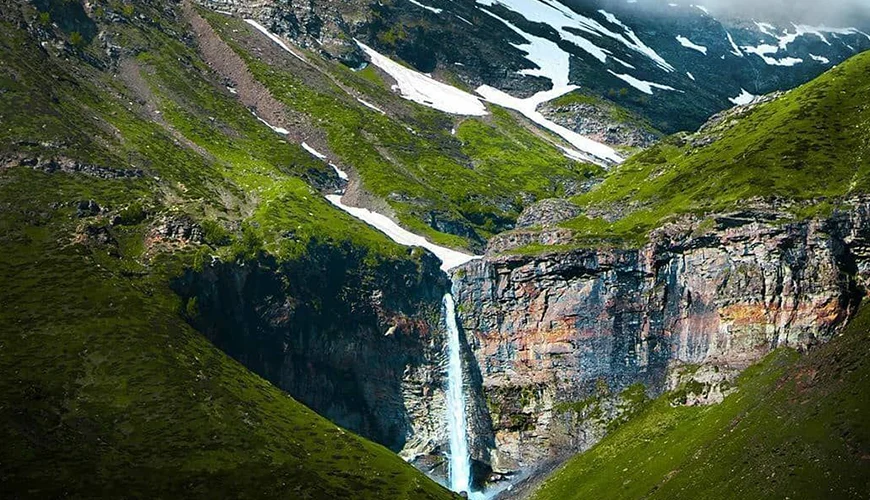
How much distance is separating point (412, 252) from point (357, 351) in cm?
2490

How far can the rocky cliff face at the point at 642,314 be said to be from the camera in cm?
12556

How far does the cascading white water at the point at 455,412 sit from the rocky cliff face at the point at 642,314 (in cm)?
290

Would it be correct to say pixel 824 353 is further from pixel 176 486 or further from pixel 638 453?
pixel 176 486

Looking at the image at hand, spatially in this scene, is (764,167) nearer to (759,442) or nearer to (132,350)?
(759,442)

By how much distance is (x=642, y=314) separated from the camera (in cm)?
13975

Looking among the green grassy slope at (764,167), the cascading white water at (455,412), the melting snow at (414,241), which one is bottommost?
the cascading white water at (455,412)

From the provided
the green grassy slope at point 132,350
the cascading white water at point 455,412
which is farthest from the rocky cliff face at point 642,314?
the green grassy slope at point 132,350

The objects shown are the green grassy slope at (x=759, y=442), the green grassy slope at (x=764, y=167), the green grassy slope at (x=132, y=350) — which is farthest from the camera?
the green grassy slope at (x=764, y=167)

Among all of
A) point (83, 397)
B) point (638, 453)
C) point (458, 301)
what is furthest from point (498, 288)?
point (83, 397)

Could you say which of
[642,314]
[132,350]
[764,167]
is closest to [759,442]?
[642,314]

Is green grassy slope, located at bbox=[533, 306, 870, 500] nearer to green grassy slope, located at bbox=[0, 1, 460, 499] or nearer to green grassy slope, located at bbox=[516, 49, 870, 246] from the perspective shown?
green grassy slope, located at bbox=[0, 1, 460, 499]

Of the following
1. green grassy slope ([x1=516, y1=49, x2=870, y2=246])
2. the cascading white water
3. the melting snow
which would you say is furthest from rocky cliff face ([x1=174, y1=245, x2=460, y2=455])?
green grassy slope ([x1=516, y1=49, x2=870, y2=246])

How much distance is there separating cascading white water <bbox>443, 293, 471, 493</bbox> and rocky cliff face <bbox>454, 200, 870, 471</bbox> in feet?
9.52

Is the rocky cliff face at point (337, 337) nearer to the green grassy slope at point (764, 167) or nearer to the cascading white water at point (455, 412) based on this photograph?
the cascading white water at point (455, 412)
